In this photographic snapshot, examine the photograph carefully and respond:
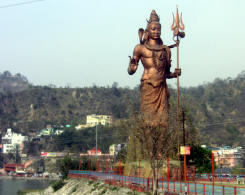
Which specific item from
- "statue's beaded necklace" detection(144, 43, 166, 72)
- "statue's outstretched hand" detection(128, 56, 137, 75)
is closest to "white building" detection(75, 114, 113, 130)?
"statue's outstretched hand" detection(128, 56, 137, 75)

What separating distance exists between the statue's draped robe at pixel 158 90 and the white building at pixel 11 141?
106 m

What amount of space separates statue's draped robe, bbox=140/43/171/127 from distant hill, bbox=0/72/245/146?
9484 cm

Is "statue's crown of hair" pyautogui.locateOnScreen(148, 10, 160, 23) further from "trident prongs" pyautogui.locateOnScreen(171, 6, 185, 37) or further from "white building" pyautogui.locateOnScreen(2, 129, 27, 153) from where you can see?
"white building" pyautogui.locateOnScreen(2, 129, 27, 153)

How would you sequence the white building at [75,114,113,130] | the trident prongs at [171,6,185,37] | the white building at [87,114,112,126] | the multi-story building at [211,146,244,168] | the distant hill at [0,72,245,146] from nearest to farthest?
the trident prongs at [171,6,185,37], the multi-story building at [211,146,244,168], the distant hill at [0,72,245,146], the white building at [75,114,113,130], the white building at [87,114,112,126]

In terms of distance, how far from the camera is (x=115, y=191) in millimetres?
28391

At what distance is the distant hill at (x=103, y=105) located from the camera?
437 feet

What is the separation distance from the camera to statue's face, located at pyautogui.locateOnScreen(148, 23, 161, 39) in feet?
114

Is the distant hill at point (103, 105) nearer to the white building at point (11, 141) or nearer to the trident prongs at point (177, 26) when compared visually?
the white building at point (11, 141)

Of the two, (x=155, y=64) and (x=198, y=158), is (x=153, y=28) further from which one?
(x=198, y=158)

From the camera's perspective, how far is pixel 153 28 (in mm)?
34688

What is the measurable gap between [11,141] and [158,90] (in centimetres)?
11085

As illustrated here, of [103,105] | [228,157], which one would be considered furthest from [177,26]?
[103,105]

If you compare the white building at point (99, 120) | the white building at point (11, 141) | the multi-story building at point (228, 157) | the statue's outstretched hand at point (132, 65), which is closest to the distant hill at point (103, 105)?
the white building at point (99, 120)

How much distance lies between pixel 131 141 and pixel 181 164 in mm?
6098
